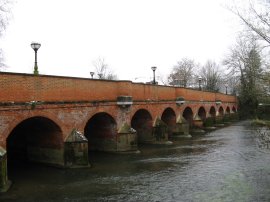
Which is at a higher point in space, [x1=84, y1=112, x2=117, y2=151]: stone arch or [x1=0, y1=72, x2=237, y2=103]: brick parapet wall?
[x1=0, y1=72, x2=237, y2=103]: brick parapet wall

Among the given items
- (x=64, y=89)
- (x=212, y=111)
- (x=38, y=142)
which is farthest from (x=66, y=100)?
(x=212, y=111)

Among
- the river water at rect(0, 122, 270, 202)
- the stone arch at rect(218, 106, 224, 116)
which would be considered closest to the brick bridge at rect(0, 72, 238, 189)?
the river water at rect(0, 122, 270, 202)

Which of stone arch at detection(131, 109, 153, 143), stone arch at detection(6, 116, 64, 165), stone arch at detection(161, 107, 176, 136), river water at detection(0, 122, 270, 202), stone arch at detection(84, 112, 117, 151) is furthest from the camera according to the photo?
stone arch at detection(161, 107, 176, 136)

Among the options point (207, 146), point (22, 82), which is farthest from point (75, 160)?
point (207, 146)

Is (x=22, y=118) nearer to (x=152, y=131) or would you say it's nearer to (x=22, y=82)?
(x=22, y=82)

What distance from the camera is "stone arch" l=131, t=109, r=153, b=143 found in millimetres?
24156

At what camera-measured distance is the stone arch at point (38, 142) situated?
1580 cm

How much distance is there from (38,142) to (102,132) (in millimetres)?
4330

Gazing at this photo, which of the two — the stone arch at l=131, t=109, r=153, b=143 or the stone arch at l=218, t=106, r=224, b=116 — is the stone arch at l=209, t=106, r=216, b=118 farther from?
the stone arch at l=131, t=109, r=153, b=143

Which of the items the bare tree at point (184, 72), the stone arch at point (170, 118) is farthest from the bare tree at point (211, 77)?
the stone arch at point (170, 118)

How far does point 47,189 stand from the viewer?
1246 cm

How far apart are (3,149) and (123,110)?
8692mm

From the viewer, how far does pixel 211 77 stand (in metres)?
70.1

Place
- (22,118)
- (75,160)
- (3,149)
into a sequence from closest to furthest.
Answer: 1. (3,149)
2. (22,118)
3. (75,160)
